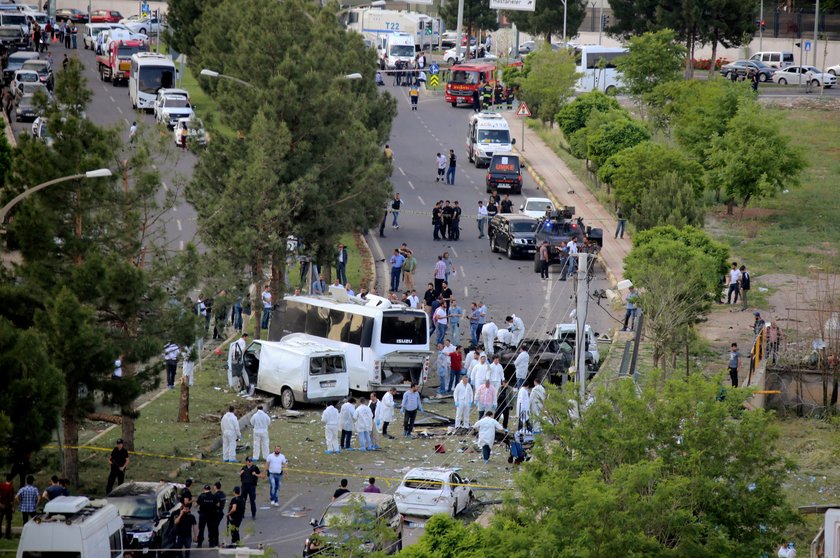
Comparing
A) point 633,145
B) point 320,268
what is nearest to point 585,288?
point 320,268

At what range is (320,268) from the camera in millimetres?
43719

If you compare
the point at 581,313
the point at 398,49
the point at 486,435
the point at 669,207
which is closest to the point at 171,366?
the point at 486,435

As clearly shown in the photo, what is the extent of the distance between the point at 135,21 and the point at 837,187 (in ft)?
177

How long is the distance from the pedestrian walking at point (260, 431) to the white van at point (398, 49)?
6274cm

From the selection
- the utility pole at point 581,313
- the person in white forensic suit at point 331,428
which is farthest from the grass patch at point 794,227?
the person in white forensic suit at point 331,428

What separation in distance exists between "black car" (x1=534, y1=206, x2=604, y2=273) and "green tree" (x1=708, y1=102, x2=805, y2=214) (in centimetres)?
903

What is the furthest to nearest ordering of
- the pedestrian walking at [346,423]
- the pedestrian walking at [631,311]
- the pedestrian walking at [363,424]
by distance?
1. the pedestrian walking at [631,311]
2. the pedestrian walking at [346,423]
3. the pedestrian walking at [363,424]

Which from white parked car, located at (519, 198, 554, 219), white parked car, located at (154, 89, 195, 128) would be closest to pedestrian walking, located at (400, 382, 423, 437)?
white parked car, located at (519, 198, 554, 219)

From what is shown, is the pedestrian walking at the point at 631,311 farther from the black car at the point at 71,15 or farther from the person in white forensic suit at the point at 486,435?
the black car at the point at 71,15

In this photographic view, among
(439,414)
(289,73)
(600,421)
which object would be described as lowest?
(439,414)

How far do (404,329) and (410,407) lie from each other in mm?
4050

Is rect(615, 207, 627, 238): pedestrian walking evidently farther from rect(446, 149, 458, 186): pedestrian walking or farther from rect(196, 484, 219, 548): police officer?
rect(196, 484, 219, 548): police officer

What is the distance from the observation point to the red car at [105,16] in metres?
103

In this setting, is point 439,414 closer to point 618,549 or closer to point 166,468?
point 166,468
